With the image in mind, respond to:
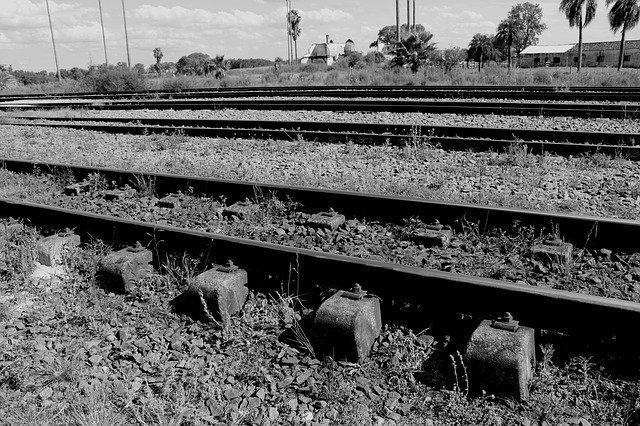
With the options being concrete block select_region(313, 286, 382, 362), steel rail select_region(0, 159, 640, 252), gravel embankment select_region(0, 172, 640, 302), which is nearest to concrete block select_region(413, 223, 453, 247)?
gravel embankment select_region(0, 172, 640, 302)

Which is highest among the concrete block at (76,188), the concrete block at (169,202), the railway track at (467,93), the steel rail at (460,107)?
the railway track at (467,93)

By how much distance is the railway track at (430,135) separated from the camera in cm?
787

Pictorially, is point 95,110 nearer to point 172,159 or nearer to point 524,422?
point 172,159

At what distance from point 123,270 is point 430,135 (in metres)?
6.23

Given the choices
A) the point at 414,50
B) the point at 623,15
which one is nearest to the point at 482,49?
the point at 623,15

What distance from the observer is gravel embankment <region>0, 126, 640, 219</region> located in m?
5.98

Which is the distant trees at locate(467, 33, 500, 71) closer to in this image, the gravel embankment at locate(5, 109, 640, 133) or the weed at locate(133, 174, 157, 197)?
the gravel embankment at locate(5, 109, 640, 133)

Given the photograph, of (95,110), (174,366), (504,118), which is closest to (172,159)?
(174,366)

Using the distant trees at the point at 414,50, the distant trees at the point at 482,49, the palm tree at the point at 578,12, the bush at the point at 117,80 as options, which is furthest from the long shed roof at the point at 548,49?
the bush at the point at 117,80

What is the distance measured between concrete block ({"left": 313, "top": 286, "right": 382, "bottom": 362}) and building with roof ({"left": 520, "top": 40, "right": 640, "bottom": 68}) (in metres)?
97.0

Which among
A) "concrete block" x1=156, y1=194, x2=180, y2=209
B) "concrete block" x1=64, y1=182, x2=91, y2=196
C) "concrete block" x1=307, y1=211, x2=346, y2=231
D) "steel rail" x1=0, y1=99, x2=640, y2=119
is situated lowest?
"concrete block" x1=307, y1=211, x2=346, y2=231

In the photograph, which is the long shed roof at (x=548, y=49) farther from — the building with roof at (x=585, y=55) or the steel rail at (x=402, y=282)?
the steel rail at (x=402, y=282)

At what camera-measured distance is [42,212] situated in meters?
5.76

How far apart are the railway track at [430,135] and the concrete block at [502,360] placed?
5.39 meters
